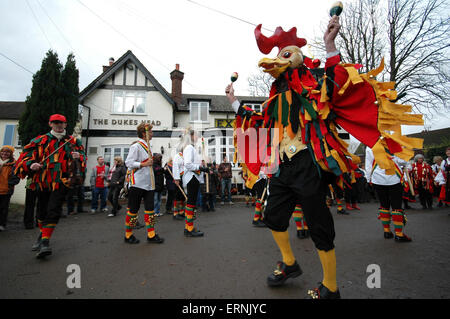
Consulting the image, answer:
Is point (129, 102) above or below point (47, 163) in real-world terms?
above

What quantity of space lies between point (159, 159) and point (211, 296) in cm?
572

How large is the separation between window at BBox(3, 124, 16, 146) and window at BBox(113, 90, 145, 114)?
8956 mm

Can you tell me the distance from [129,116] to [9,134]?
398 inches

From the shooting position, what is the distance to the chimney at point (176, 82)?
15969 millimetres

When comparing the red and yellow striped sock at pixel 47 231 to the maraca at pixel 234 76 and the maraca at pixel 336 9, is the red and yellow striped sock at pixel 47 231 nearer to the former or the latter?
the maraca at pixel 234 76

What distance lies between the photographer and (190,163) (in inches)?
170

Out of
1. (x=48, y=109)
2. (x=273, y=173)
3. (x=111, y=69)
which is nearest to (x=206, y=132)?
(x=111, y=69)

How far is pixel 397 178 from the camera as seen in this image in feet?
12.3

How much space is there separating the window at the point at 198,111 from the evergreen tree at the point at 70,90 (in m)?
6.84

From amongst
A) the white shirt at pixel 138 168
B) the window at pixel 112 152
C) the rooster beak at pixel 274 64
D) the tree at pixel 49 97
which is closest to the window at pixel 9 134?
the tree at pixel 49 97

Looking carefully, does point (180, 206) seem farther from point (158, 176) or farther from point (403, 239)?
point (403, 239)

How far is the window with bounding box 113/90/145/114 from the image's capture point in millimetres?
14500

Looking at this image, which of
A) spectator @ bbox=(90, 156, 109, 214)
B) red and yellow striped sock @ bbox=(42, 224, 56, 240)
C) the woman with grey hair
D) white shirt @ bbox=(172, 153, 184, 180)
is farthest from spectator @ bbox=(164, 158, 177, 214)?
the woman with grey hair

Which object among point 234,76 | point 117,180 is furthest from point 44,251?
point 117,180
